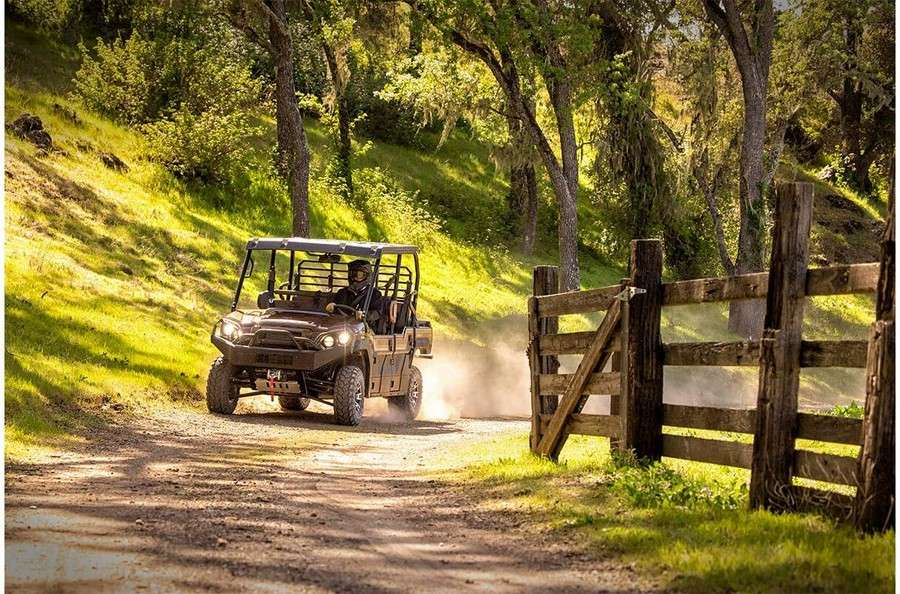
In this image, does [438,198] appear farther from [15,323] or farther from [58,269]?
[15,323]

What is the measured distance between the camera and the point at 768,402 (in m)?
7.68

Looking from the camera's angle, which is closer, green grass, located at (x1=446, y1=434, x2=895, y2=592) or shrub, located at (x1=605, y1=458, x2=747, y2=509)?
green grass, located at (x1=446, y1=434, x2=895, y2=592)

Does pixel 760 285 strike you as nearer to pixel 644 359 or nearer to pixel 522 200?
pixel 644 359

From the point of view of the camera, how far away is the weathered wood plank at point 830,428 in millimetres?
7273

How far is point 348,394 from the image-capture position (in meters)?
16.7

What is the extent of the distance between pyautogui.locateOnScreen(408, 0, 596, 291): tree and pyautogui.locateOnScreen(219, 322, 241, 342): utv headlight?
10098 millimetres

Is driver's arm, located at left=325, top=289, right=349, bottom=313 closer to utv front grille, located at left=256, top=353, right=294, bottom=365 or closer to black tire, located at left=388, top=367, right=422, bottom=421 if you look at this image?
utv front grille, located at left=256, top=353, right=294, bottom=365

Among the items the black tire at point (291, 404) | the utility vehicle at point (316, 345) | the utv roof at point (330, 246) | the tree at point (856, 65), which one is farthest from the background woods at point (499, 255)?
the utv roof at point (330, 246)

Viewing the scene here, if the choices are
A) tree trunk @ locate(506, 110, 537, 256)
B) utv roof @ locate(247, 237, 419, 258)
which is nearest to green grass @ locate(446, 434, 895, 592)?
utv roof @ locate(247, 237, 419, 258)

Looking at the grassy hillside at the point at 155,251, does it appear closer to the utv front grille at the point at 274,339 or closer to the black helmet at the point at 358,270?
the utv front grille at the point at 274,339

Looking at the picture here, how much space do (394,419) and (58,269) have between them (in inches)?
282

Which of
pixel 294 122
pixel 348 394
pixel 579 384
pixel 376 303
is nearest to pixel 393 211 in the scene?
pixel 294 122

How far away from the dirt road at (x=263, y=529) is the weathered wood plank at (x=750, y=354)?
70.1 inches

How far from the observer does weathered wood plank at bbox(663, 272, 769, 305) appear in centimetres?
816
